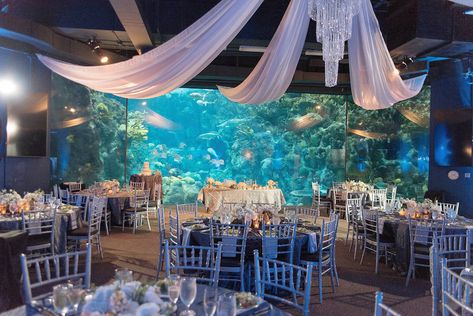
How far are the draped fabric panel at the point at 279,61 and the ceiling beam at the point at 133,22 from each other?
5.66 feet

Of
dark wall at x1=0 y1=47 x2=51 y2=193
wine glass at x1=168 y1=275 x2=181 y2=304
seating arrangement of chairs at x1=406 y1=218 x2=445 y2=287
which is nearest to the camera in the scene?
wine glass at x1=168 y1=275 x2=181 y2=304

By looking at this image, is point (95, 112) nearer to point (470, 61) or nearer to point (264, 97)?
point (264, 97)

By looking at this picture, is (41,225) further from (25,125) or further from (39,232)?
(25,125)

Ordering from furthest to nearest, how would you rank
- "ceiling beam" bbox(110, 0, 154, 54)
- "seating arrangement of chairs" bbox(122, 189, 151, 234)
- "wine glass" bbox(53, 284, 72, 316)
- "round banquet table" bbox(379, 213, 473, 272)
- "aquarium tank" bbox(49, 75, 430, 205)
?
"aquarium tank" bbox(49, 75, 430, 205), "seating arrangement of chairs" bbox(122, 189, 151, 234), "ceiling beam" bbox(110, 0, 154, 54), "round banquet table" bbox(379, 213, 473, 272), "wine glass" bbox(53, 284, 72, 316)

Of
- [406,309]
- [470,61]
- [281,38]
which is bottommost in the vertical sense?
[406,309]

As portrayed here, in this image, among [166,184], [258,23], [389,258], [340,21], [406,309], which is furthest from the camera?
[166,184]


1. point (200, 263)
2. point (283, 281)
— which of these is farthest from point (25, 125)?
point (283, 281)

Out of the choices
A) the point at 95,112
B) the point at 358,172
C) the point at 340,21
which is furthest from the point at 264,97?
the point at 358,172

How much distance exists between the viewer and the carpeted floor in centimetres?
441

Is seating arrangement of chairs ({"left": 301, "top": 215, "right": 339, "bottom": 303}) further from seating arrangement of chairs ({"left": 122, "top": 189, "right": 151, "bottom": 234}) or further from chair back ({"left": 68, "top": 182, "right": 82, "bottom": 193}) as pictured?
chair back ({"left": 68, "top": 182, "right": 82, "bottom": 193})

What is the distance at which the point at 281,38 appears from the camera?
190 inches

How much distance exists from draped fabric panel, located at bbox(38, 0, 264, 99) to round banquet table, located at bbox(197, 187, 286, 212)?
5785 millimetres

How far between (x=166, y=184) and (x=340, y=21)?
49.1 feet

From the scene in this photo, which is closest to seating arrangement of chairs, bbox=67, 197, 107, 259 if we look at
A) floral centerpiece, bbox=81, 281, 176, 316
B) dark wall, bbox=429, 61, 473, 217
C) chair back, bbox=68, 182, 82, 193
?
chair back, bbox=68, 182, 82, 193
